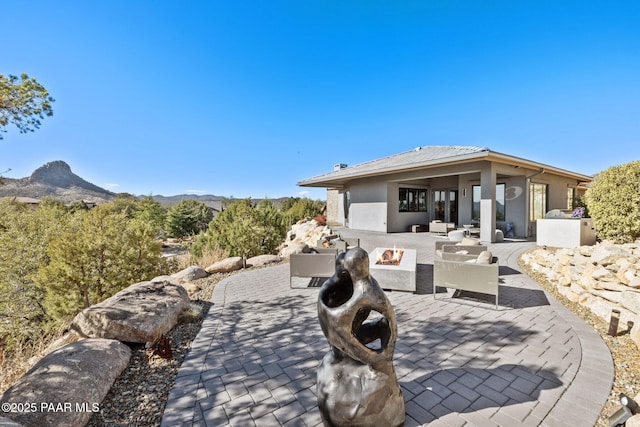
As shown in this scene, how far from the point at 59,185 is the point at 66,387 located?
86.2 meters

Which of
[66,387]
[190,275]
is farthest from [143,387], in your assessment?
[190,275]

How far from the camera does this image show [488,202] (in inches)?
397

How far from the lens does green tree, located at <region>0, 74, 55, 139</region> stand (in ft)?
18.2

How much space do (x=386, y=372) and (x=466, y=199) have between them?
43.9ft

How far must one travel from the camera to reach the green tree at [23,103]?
18.2 ft

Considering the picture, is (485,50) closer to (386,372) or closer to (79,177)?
(386,372)

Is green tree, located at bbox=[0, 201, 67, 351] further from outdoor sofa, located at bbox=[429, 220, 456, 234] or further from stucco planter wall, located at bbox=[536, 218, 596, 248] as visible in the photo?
stucco planter wall, located at bbox=[536, 218, 596, 248]

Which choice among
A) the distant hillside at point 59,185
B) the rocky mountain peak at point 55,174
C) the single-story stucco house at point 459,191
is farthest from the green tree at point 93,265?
the rocky mountain peak at point 55,174

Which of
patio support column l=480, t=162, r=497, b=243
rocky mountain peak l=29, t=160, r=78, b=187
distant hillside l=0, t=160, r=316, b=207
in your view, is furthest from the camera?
rocky mountain peak l=29, t=160, r=78, b=187

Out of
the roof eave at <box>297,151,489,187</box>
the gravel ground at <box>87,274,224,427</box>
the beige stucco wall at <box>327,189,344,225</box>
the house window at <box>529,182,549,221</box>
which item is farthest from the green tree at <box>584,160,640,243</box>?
the beige stucco wall at <box>327,189,344,225</box>

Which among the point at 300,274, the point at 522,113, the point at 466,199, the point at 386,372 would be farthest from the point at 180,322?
the point at 522,113

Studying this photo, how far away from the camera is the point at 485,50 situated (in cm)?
1029

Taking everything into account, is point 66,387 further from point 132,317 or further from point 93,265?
point 93,265

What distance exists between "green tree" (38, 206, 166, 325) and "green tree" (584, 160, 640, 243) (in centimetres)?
1287
